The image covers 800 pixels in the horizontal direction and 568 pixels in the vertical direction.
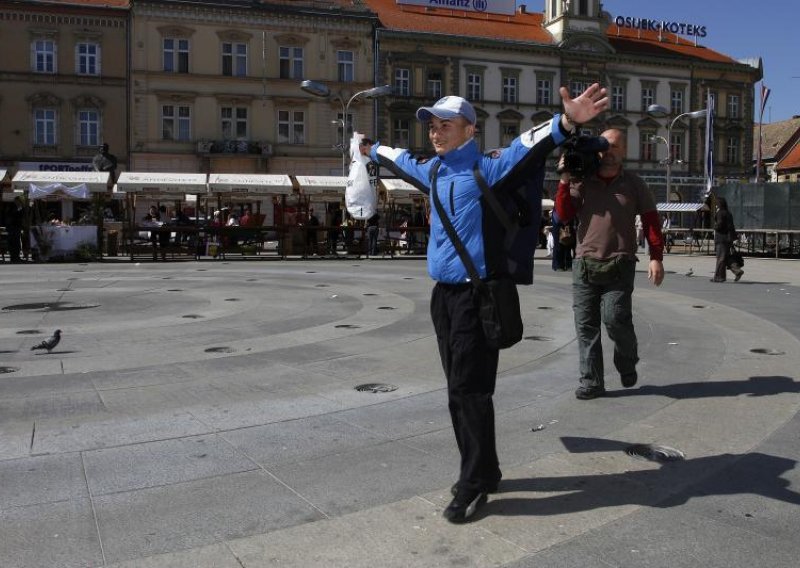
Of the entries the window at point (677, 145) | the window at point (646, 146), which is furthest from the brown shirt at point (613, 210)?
the window at point (677, 145)

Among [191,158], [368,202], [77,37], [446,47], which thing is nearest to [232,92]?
[191,158]

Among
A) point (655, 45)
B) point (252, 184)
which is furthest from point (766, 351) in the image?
point (655, 45)

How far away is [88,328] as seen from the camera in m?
8.63

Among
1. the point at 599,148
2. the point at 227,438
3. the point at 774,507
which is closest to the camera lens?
the point at 774,507

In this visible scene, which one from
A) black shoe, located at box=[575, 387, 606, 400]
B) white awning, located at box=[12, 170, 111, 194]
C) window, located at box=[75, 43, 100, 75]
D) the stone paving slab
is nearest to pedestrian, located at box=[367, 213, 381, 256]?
white awning, located at box=[12, 170, 111, 194]

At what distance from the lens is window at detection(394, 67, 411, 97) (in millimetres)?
48188

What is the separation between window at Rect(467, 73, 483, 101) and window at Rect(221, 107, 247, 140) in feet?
48.8

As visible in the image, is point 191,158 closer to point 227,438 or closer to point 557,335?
point 557,335

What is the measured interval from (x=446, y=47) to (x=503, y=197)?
158 ft

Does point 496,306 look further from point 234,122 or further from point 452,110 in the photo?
point 234,122

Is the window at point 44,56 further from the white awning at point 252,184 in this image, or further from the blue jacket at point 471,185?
the blue jacket at point 471,185

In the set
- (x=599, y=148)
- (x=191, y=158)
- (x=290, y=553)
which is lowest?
(x=290, y=553)

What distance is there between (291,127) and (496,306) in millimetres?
43827

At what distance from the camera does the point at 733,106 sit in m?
58.5
